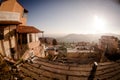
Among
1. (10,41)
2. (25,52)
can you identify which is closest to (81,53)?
(25,52)

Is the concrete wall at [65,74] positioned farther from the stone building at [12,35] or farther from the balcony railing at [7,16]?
the balcony railing at [7,16]

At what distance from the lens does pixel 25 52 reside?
13492 millimetres

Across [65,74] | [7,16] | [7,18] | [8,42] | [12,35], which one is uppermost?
[7,16]

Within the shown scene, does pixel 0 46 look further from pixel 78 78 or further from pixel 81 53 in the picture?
pixel 81 53

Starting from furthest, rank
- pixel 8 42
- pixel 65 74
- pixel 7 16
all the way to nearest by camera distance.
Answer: pixel 7 16
pixel 8 42
pixel 65 74

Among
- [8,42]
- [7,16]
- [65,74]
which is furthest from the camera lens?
[7,16]

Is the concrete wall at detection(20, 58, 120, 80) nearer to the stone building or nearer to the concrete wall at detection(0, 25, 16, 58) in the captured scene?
the concrete wall at detection(0, 25, 16, 58)

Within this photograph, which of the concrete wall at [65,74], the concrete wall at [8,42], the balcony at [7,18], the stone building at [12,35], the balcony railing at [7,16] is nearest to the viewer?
the concrete wall at [65,74]

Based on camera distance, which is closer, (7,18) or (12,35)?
(7,18)

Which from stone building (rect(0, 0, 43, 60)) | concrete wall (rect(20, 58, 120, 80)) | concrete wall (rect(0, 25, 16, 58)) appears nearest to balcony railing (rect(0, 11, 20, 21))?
stone building (rect(0, 0, 43, 60))

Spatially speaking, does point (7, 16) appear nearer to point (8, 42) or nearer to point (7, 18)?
point (7, 18)

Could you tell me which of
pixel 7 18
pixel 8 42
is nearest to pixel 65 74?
pixel 8 42

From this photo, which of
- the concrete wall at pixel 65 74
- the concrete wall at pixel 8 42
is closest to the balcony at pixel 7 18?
the concrete wall at pixel 8 42

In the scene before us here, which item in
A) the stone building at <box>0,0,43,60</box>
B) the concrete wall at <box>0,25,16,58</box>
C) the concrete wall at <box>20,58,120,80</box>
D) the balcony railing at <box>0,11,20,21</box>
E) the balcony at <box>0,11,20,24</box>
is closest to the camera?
the concrete wall at <box>20,58,120,80</box>
